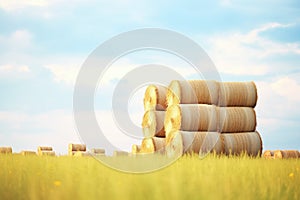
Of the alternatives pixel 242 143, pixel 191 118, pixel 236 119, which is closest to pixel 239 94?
pixel 236 119

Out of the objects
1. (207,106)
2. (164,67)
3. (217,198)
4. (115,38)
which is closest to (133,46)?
(115,38)

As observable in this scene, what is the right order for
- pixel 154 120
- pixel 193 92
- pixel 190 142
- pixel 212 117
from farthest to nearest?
pixel 154 120 → pixel 193 92 → pixel 212 117 → pixel 190 142

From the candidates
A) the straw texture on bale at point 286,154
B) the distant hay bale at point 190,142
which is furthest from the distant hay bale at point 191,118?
the straw texture on bale at point 286,154

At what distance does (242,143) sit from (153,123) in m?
2.49

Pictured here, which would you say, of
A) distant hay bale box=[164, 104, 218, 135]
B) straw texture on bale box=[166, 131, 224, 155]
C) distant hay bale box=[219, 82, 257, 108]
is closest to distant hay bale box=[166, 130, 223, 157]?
straw texture on bale box=[166, 131, 224, 155]

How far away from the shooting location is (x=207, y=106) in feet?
41.5

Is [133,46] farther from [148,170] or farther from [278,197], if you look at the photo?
[278,197]

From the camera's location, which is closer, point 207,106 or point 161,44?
point 161,44

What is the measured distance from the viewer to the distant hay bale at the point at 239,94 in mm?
13406

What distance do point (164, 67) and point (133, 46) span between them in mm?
2638

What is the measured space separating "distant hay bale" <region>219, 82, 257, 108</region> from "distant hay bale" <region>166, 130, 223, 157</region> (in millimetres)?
1329

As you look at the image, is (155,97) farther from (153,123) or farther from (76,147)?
(76,147)

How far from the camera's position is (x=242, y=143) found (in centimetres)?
1320

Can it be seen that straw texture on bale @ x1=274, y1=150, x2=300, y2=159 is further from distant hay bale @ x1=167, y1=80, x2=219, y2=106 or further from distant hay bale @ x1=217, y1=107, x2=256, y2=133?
distant hay bale @ x1=167, y1=80, x2=219, y2=106
